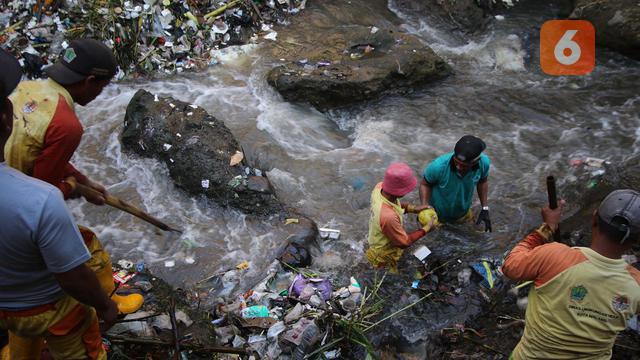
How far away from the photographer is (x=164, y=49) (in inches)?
306

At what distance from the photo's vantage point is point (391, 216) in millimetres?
3590

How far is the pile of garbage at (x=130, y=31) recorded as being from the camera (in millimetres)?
7465

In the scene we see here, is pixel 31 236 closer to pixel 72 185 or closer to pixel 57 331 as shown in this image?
pixel 57 331

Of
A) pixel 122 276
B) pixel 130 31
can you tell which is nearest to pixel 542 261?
pixel 122 276

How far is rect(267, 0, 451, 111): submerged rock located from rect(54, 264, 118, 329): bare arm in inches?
203

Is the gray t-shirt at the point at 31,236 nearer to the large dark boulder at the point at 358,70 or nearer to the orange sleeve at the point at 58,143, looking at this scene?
the orange sleeve at the point at 58,143

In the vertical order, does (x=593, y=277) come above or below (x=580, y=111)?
above

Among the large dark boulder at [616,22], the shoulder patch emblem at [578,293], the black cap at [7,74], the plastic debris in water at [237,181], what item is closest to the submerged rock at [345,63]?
the plastic debris in water at [237,181]

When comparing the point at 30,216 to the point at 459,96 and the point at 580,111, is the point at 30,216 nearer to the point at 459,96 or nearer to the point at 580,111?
the point at 459,96

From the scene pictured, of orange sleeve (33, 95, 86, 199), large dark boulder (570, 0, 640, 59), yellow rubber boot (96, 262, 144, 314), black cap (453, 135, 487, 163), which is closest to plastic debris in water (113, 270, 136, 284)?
yellow rubber boot (96, 262, 144, 314)

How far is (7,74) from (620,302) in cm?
284

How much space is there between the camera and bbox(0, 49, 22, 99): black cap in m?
1.82

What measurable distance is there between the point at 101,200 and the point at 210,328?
124 cm

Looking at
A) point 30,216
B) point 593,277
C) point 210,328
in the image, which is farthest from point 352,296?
point 30,216
